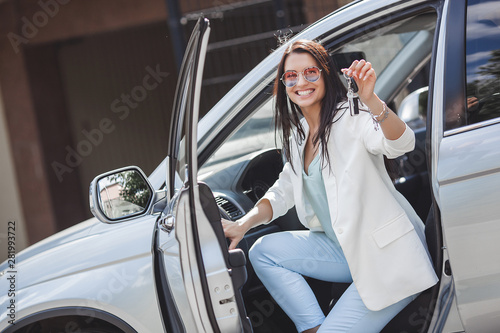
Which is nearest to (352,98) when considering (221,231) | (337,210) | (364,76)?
(364,76)

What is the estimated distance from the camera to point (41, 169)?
821cm

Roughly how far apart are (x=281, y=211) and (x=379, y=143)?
1.85ft

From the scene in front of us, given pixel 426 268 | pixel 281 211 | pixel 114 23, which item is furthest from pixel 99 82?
pixel 426 268

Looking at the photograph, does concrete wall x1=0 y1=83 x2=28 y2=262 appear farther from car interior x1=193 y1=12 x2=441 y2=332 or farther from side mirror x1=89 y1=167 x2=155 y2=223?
side mirror x1=89 y1=167 x2=155 y2=223

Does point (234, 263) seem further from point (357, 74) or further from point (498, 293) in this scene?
point (498, 293)

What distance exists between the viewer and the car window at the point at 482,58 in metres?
2.07

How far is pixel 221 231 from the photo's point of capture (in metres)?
1.98

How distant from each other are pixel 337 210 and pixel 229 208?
1.88 feet

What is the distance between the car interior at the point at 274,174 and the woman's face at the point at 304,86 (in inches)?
8.0

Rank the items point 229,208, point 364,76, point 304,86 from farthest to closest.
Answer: point 229,208 < point 304,86 < point 364,76

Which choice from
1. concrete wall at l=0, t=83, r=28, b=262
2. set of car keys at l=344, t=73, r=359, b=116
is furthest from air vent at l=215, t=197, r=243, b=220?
concrete wall at l=0, t=83, r=28, b=262

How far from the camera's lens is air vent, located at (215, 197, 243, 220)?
8.20 feet

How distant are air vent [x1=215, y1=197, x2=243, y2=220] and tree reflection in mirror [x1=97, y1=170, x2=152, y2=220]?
12.6 inches

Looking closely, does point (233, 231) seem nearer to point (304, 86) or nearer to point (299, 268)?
point (299, 268)
